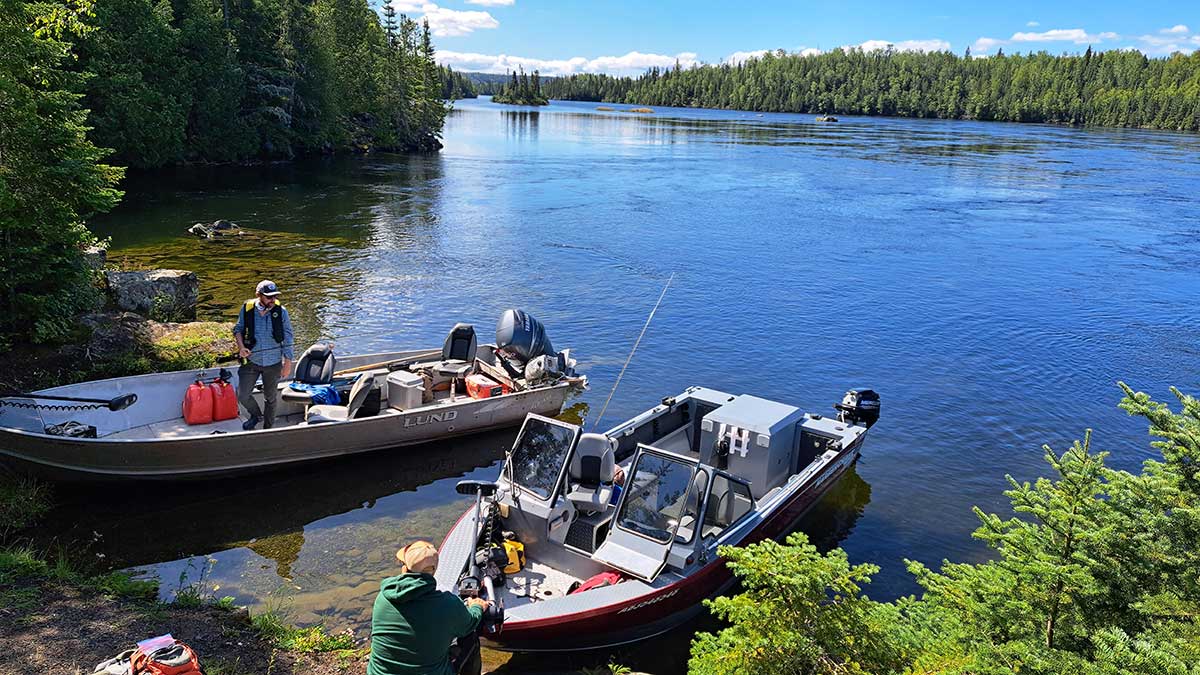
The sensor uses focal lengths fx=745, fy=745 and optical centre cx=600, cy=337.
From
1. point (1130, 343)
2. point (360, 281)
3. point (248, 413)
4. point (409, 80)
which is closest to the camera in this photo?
point (248, 413)

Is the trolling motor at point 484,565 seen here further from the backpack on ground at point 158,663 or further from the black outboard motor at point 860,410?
Answer: the black outboard motor at point 860,410

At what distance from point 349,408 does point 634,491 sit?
5747 millimetres

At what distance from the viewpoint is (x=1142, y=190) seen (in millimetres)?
45688

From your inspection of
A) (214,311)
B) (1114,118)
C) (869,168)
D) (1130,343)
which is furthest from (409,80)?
(1114,118)

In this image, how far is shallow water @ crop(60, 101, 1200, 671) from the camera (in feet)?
35.8

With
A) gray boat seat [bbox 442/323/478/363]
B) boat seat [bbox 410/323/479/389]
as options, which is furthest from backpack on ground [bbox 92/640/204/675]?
gray boat seat [bbox 442/323/478/363]

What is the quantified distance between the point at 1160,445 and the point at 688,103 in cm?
20301

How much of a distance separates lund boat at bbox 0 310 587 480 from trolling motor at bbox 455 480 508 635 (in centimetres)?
406

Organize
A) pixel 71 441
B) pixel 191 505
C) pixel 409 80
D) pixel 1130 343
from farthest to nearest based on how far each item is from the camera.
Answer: pixel 409 80 → pixel 1130 343 → pixel 191 505 → pixel 71 441

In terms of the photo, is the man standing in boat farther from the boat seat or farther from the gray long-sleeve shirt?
the boat seat

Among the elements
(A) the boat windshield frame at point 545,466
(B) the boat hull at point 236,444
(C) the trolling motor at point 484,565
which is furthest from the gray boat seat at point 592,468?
(B) the boat hull at point 236,444

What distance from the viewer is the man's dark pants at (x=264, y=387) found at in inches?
446

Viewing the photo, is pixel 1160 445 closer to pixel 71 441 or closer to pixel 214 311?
pixel 71 441

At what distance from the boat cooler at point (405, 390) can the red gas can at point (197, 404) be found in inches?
114
